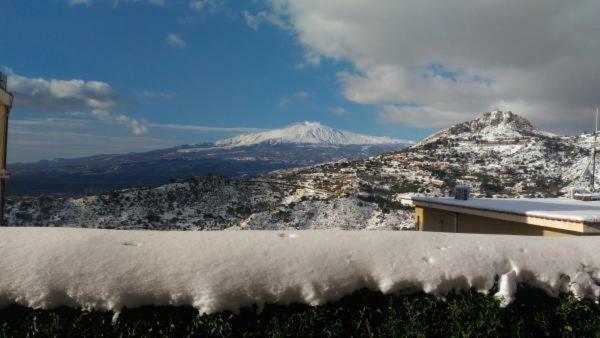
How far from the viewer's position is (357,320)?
11.9 ft

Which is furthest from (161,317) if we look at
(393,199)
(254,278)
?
(393,199)

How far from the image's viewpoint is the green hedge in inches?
130

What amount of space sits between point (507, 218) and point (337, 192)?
16705 mm

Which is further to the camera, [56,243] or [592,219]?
[592,219]

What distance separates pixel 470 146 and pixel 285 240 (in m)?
50.2

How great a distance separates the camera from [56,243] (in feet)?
11.4

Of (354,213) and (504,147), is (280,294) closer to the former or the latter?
(354,213)

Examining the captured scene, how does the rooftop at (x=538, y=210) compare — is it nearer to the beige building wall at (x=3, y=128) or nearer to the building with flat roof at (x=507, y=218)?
the building with flat roof at (x=507, y=218)

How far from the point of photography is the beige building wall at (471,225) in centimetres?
955

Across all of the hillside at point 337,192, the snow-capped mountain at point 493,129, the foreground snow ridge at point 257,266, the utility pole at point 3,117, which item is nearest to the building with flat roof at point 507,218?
the foreground snow ridge at point 257,266

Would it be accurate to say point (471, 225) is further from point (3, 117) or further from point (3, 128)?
point (3, 128)

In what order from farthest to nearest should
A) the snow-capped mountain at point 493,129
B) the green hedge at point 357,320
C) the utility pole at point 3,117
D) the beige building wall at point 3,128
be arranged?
the snow-capped mountain at point 493,129, the beige building wall at point 3,128, the utility pole at point 3,117, the green hedge at point 357,320

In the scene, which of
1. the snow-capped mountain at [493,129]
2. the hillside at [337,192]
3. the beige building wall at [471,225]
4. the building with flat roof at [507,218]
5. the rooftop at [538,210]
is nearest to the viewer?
the rooftop at [538,210]

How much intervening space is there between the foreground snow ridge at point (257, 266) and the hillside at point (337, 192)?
15.5m
